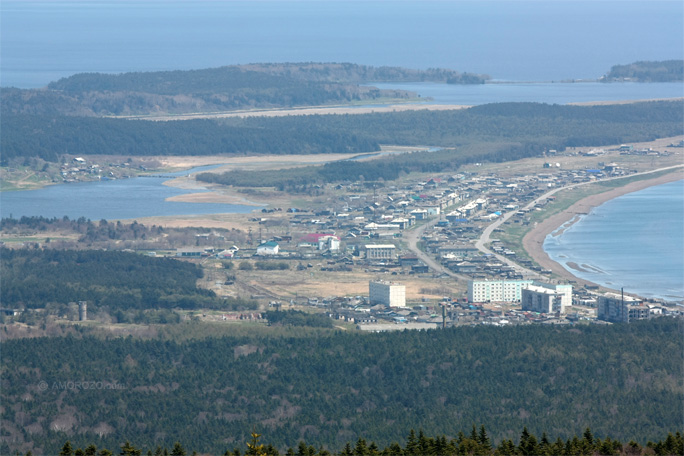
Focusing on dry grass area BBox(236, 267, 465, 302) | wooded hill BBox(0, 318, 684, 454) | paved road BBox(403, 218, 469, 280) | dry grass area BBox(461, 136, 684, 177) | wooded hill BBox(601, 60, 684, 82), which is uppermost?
wooded hill BBox(601, 60, 684, 82)

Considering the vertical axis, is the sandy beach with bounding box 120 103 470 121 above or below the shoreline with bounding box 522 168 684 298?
above

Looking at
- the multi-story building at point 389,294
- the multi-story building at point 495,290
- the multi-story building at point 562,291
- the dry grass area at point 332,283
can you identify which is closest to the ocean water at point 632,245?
the multi-story building at point 562,291

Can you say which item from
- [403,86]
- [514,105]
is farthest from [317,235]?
[403,86]

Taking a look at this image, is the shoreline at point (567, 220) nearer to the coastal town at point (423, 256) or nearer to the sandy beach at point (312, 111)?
the coastal town at point (423, 256)

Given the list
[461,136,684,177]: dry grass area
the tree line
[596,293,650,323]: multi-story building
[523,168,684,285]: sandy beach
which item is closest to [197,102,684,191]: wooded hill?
[461,136,684,177]: dry grass area

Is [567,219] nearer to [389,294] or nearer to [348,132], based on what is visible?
[389,294]

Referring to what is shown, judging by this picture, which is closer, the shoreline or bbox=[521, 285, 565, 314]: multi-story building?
bbox=[521, 285, 565, 314]: multi-story building

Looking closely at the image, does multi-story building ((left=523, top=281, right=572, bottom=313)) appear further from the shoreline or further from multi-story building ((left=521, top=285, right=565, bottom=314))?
the shoreline
